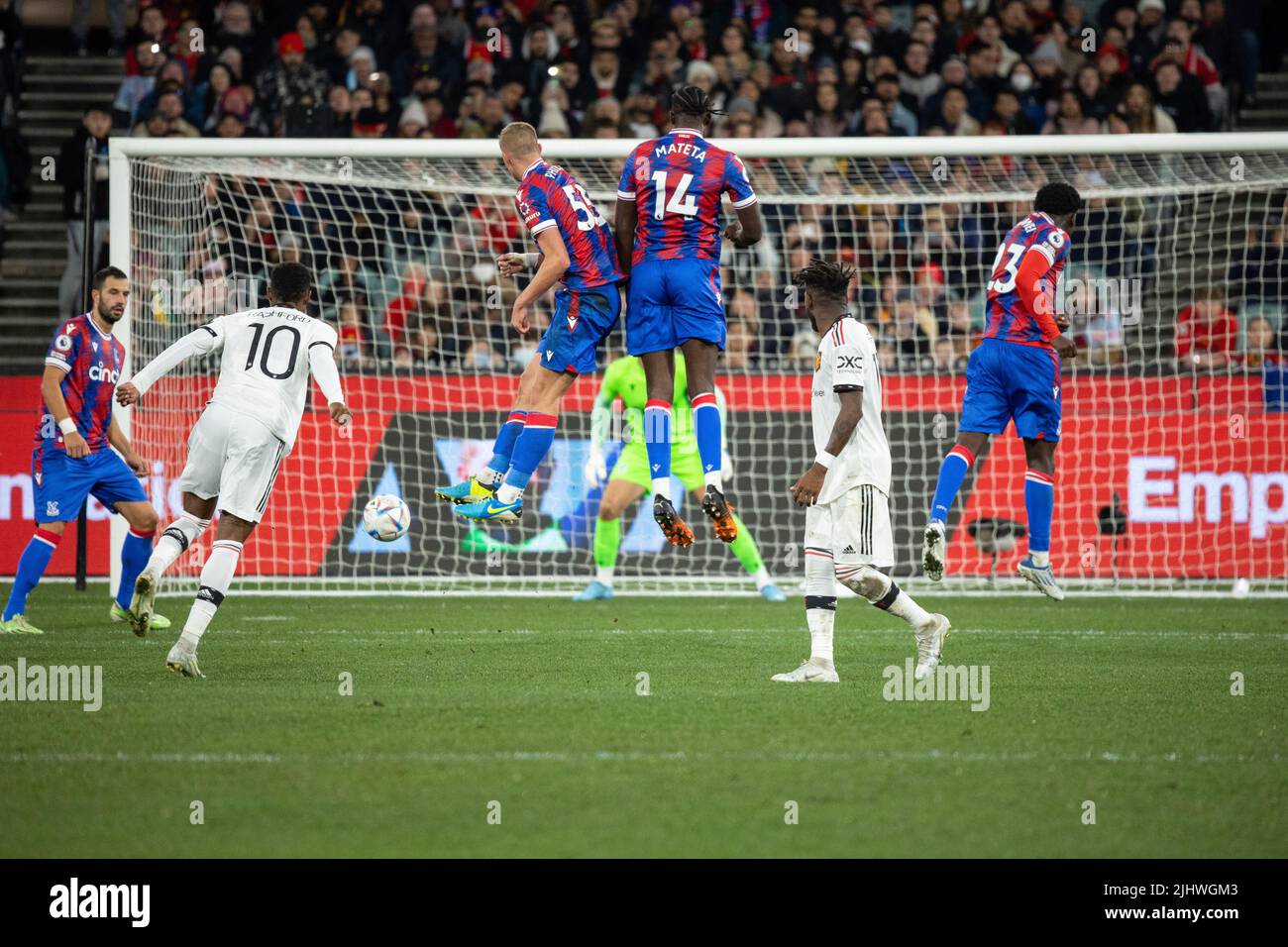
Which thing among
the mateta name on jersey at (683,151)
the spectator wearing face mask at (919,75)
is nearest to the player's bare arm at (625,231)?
the mateta name on jersey at (683,151)

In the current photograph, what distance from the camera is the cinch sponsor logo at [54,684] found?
756 cm

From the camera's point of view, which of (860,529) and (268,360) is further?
(268,360)

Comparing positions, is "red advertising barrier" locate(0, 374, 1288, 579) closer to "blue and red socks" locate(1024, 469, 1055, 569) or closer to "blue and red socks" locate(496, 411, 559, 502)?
"blue and red socks" locate(1024, 469, 1055, 569)

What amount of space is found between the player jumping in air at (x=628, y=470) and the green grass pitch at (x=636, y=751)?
2.97 m

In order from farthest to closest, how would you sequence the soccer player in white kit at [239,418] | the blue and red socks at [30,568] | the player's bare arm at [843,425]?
the blue and red socks at [30,568] < the soccer player in white kit at [239,418] < the player's bare arm at [843,425]

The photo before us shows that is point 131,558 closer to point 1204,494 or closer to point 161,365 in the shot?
point 161,365

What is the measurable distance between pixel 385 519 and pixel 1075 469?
7788 millimetres

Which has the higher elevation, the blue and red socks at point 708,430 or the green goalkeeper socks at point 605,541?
the blue and red socks at point 708,430

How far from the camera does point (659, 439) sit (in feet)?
29.0

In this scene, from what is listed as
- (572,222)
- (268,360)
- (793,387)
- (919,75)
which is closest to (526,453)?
(572,222)

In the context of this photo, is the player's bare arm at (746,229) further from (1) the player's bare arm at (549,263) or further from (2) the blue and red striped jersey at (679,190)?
(1) the player's bare arm at (549,263)

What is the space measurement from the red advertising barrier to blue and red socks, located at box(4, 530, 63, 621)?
3441 millimetres

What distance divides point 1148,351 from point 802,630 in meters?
6.85
